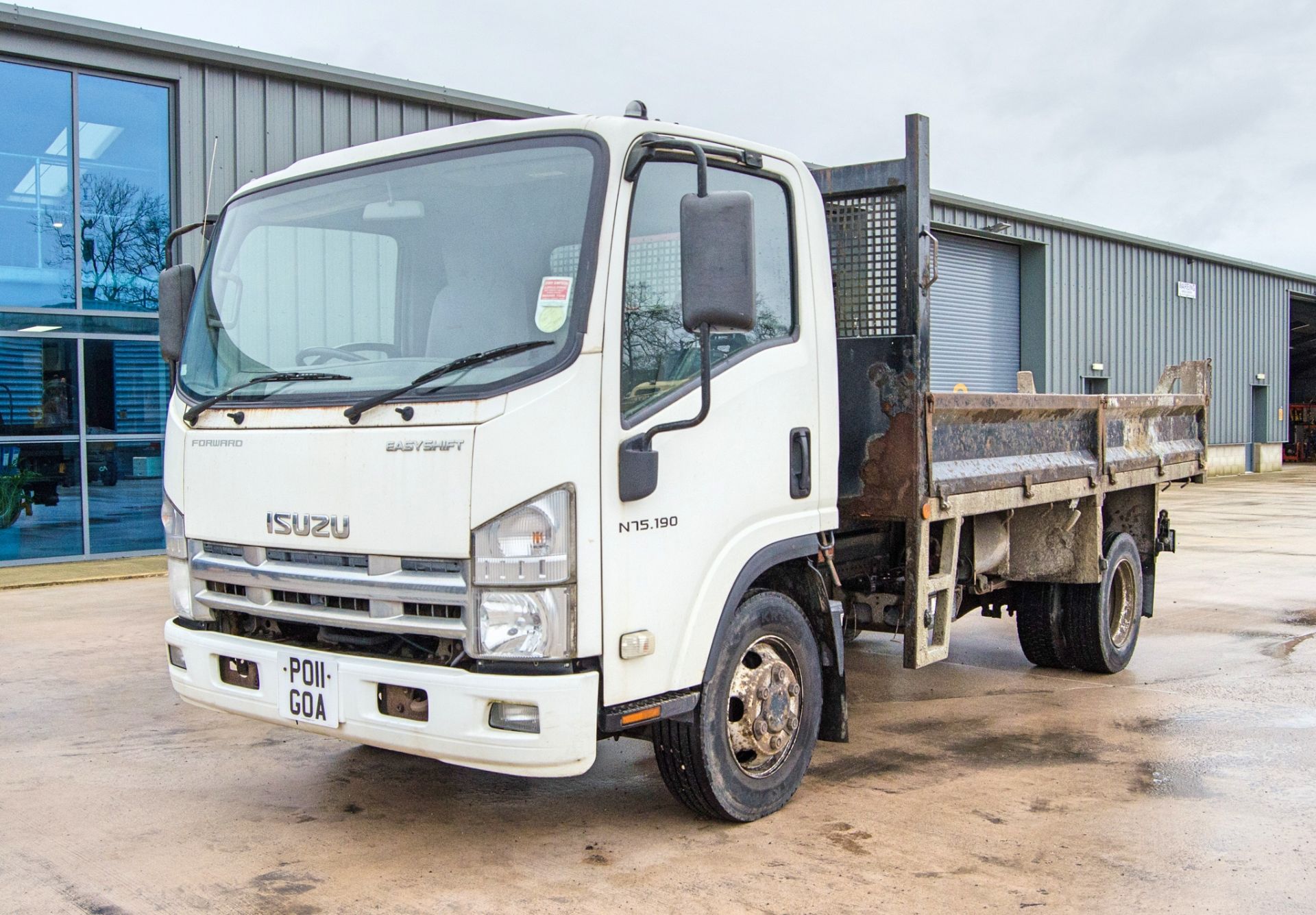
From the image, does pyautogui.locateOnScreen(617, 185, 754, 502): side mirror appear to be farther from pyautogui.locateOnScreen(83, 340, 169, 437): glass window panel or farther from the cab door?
pyautogui.locateOnScreen(83, 340, 169, 437): glass window panel

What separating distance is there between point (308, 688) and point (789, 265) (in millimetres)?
2306

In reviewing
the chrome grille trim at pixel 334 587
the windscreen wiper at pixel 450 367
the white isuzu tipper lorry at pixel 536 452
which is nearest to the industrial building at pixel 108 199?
the white isuzu tipper lorry at pixel 536 452

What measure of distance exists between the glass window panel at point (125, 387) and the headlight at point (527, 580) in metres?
10.6

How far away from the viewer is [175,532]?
14.6 feet

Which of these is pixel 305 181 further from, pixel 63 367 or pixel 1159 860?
pixel 63 367

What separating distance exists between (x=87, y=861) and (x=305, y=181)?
254 cm

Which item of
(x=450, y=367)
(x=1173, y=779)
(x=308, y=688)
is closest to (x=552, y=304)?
(x=450, y=367)

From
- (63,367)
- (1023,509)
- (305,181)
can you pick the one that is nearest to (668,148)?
(305,181)

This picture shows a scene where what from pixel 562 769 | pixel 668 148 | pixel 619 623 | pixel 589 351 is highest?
pixel 668 148

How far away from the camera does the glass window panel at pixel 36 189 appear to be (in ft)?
39.9

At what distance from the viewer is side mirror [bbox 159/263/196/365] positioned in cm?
486

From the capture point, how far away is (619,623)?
376 centimetres

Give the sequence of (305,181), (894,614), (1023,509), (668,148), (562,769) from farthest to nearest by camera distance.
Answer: (1023,509), (894,614), (305,181), (668,148), (562,769)

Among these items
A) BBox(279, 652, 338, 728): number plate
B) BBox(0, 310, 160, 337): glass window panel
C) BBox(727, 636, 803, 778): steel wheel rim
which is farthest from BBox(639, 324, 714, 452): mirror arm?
BBox(0, 310, 160, 337): glass window panel
